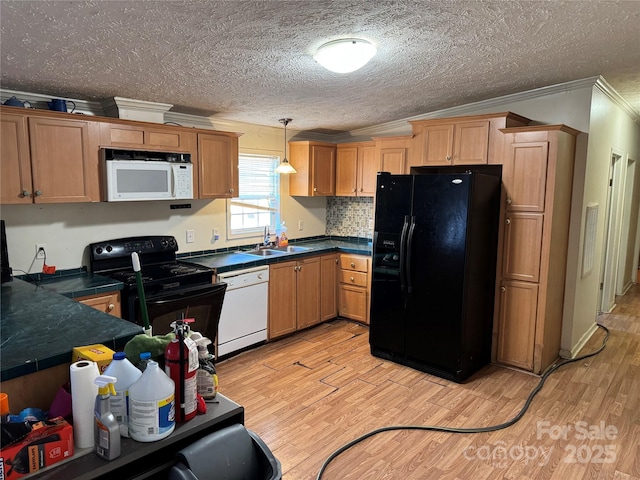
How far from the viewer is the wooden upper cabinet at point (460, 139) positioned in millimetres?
3566

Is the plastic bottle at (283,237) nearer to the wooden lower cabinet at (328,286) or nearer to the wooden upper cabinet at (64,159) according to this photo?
the wooden lower cabinet at (328,286)

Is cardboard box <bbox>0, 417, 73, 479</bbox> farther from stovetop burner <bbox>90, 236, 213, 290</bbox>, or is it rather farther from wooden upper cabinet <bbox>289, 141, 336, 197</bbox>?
wooden upper cabinet <bbox>289, 141, 336, 197</bbox>

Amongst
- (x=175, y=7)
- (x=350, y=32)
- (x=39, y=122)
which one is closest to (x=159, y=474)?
(x=175, y=7)

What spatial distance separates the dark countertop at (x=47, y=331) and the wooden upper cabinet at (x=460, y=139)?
3007mm

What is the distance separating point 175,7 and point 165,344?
1.40 m

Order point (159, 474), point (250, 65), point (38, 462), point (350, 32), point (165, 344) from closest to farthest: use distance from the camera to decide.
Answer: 1. point (38, 462)
2. point (159, 474)
3. point (165, 344)
4. point (350, 32)
5. point (250, 65)

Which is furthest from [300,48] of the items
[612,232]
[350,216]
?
[612,232]

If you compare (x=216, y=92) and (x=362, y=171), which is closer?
(x=216, y=92)

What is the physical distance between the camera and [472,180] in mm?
3277

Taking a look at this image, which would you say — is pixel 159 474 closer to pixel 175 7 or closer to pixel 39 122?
pixel 175 7

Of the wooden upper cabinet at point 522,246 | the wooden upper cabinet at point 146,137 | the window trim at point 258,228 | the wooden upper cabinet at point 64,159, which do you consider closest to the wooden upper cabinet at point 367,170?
the window trim at point 258,228

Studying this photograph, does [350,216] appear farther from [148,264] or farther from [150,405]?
[150,405]

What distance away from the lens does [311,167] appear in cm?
500

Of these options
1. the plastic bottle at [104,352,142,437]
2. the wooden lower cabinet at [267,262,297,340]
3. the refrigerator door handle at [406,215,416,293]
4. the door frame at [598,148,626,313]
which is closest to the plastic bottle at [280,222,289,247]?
the wooden lower cabinet at [267,262,297,340]
